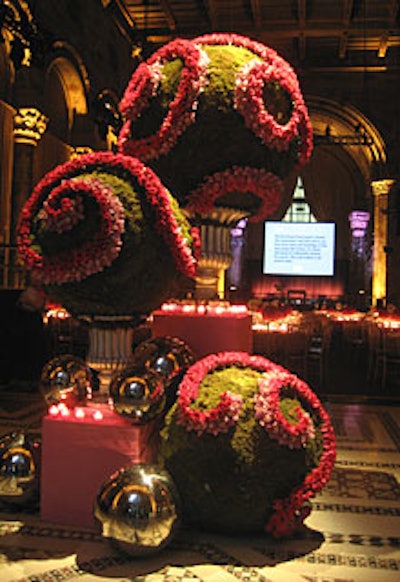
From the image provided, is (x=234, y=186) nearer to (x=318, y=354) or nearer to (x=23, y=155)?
(x=318, y=354)

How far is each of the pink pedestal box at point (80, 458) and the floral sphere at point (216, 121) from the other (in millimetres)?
1362

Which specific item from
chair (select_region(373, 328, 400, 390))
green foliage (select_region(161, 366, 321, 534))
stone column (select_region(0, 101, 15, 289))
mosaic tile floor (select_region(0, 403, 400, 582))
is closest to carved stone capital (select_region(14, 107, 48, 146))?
stone column (select_region(0, 101, 15, 289))

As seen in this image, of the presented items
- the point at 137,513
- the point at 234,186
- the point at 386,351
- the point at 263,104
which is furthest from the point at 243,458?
the point at 386,351

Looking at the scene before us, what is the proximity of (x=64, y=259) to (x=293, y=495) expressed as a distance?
155 cm

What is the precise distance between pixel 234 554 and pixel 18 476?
1199 millimetres

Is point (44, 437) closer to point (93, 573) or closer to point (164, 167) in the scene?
point (93, 573)

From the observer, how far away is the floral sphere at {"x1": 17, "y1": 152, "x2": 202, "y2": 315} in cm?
287

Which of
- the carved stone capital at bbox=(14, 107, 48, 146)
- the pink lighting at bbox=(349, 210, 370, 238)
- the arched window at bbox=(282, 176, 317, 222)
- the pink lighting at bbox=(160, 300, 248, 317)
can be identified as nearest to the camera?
the pink lighting at bbox=(160, 300, 248, 317)

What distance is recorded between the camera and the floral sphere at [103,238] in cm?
287

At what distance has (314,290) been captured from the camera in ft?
75.5

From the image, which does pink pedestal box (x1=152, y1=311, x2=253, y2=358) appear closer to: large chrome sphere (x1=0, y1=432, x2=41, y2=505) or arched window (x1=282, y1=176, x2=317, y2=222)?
large chrome sphere (x1=0, y1=432, x2=41, y2=505)

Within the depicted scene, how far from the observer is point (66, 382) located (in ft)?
11.3

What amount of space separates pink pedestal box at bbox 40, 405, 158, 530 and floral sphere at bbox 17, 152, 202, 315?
1.86 ft

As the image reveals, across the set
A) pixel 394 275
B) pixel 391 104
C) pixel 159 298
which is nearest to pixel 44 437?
pixel 159 298
